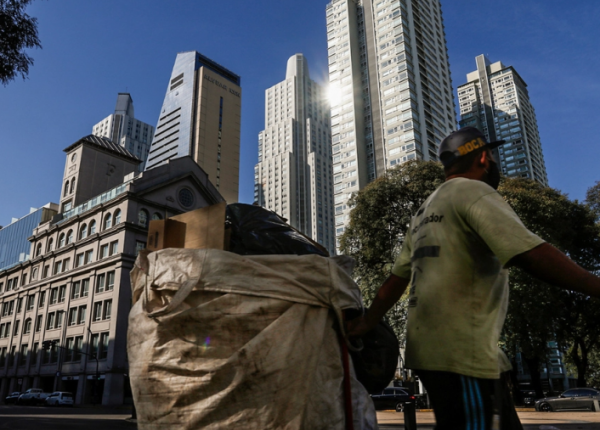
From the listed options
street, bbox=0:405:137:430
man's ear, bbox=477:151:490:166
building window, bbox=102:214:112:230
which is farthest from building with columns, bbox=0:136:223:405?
man's ear, bbox=477:151:490:166

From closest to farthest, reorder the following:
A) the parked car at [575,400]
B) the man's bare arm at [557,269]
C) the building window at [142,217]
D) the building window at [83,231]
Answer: the man's bare arm at [557,269] < the parked car at [575,400] < the building window at [142,217] < the building window at [83,231]

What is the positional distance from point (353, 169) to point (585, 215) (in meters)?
40.0

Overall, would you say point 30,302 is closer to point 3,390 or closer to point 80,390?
point 3,390

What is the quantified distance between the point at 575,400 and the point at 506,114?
86658 mm

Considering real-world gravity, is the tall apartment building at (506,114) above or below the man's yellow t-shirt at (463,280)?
above

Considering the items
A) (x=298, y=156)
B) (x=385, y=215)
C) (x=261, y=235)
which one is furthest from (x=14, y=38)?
(x=298, y=156)

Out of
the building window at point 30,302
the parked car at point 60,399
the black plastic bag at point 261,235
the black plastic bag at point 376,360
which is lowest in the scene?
the parked car at point 60,399

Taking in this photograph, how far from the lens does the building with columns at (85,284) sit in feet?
123

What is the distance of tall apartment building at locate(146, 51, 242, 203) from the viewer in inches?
4163

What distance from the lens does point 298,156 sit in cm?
13988

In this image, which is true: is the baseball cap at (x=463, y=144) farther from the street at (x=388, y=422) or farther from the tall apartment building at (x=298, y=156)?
the tall apartment building at (x=298, y=156)

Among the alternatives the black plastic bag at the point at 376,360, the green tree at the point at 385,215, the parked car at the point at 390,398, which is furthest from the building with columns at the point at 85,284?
the black plastic bag at the point at 376,360

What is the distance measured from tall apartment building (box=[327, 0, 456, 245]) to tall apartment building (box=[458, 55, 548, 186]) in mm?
27026

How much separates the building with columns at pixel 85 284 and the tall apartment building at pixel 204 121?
52.4 metres
